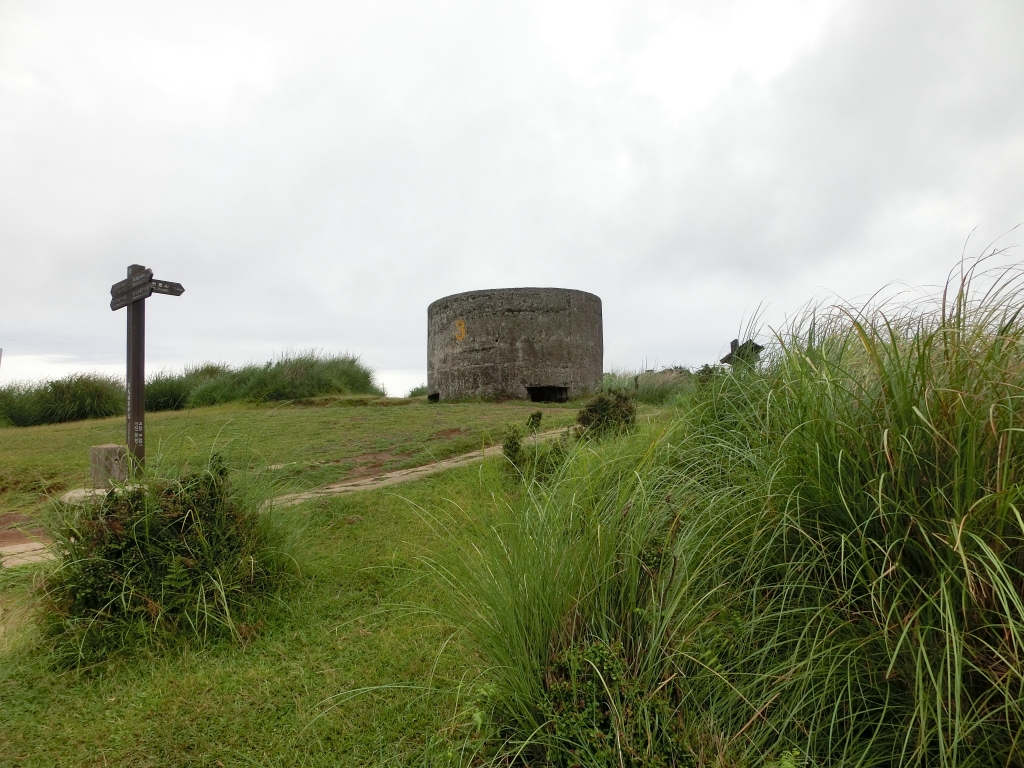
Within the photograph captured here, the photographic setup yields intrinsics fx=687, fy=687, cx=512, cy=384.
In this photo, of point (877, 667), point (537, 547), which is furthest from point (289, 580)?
point (877, 667)

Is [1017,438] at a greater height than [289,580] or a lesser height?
greater

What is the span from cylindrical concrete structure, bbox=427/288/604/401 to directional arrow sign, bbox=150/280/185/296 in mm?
7567

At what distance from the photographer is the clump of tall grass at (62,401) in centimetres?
1305

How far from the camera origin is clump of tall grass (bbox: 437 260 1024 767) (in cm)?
181

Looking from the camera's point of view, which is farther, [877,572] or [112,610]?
[112,610]

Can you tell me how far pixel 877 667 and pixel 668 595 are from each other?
2.02 ft

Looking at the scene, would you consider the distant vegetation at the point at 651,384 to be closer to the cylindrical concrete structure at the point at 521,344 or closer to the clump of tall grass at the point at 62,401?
the cylindrical concrete structure at the point at 521,344

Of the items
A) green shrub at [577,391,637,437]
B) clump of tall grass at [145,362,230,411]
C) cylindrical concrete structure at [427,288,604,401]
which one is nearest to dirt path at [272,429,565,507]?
green shrub at [577,391,637,437]

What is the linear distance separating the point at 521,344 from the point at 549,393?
1.11m

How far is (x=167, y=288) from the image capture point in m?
4.91

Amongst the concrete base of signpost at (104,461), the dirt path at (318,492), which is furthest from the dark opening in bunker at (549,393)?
the concrete base of signpost at (104,461)

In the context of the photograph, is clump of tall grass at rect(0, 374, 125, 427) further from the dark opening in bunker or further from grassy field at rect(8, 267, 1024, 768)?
grassy field at rect(8, 267, 1024, 768)

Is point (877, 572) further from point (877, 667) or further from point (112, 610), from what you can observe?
point (112, 610)

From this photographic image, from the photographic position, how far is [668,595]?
7.41 feet
